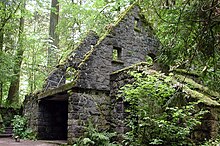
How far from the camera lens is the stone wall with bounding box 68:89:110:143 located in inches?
355

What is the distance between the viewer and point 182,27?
126 inches

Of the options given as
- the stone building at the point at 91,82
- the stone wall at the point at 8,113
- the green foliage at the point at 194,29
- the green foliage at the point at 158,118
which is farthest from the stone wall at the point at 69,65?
the green foliage at the point at 194,29

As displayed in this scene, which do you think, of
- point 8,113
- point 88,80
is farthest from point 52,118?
point 8,113

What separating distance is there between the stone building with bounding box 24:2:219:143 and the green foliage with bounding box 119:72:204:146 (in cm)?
194

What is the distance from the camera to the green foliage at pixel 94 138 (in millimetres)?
8242

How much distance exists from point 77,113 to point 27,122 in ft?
16.3

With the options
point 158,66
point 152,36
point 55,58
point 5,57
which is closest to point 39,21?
point 55,58

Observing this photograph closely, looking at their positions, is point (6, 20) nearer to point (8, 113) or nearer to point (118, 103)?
point (118, 103)

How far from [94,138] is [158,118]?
311 cm

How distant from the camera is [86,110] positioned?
30.6ft

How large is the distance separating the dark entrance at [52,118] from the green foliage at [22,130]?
0.55 metres

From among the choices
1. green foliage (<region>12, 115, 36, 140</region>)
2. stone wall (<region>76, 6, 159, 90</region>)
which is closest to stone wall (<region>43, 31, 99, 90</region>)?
stone wall (<region>76, 6, 159, 90</region>)

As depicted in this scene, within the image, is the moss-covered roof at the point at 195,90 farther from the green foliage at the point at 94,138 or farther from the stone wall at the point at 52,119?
the stone wall at the point at 52,119

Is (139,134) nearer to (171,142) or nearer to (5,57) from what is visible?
(171,142)
